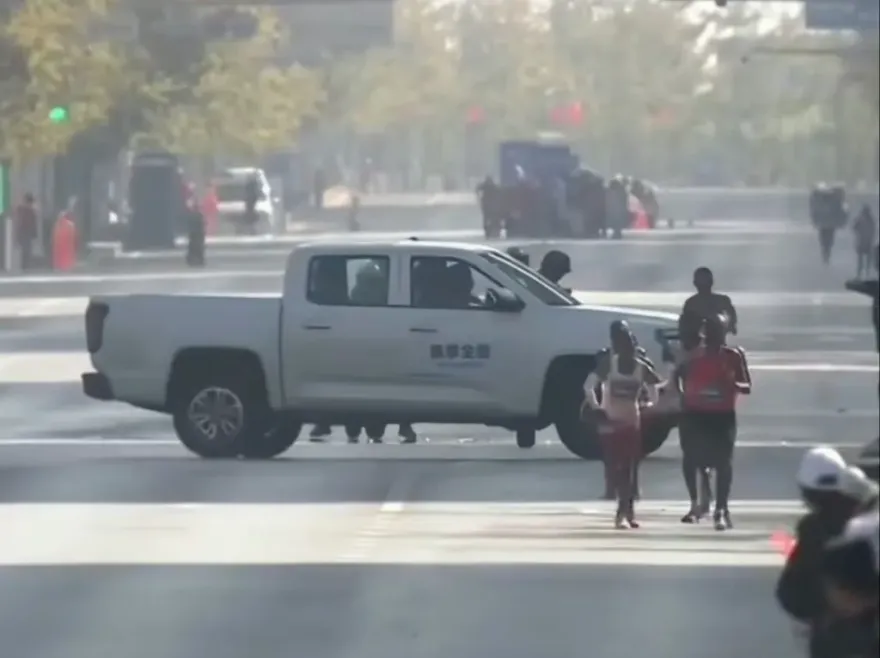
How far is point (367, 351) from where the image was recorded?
22.6 meters

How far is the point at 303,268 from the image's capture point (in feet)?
75.2

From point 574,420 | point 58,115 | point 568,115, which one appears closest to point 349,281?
point 574,420

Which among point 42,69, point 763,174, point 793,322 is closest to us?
point 793,322

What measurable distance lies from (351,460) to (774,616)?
9.14 m

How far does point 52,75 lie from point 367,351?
29380 millimetres

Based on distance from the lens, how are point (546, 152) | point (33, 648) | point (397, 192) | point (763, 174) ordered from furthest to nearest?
point (763, 174)
point (397, 192)
point (546, 152)
point (33, 648)

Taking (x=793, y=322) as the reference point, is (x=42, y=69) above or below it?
above

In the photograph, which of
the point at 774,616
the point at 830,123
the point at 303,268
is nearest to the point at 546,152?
the point at 303,268

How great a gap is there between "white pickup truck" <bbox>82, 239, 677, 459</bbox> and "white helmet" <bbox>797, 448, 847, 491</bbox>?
14.0m

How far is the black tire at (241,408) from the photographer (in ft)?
74.1

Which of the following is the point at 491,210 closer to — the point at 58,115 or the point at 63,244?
the point at 63,244

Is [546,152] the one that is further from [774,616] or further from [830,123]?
[830,123]

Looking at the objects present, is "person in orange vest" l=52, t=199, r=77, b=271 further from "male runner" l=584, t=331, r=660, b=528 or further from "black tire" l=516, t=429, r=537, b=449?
"male runner" l=584, t=331, r=660, b=528

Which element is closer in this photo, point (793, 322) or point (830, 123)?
point (793, 322)
